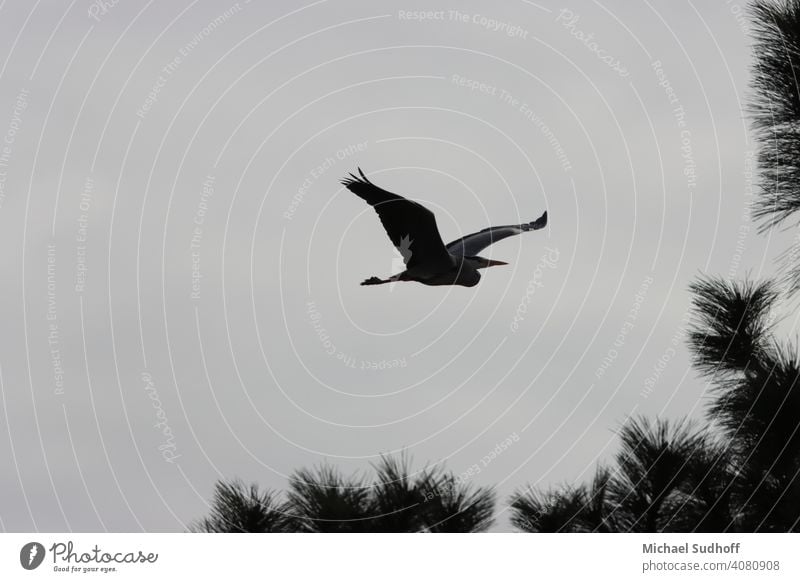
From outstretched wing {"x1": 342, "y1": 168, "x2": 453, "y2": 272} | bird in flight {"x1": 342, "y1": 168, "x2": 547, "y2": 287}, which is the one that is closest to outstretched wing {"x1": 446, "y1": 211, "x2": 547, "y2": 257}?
bird in flight {"x1": 342, "y1": 168, "x2": 547, "y2": 287}

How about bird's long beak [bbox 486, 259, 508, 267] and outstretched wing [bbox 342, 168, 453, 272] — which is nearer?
outstretched wing [bbox 342, 168, 453, 272]

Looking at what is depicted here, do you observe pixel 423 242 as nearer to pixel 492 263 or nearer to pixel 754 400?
pixel 492 263

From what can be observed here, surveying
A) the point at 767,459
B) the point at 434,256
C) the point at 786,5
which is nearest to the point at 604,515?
the point at 767,459

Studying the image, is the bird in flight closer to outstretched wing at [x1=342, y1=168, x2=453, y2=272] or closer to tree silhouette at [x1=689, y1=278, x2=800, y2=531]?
outstretched wing at [x1=342, y1=168, x2=453, y2=272]

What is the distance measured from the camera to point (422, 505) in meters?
7.95

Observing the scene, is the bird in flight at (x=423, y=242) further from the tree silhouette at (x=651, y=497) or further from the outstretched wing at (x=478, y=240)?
the tree silhouette at (x=651, y=497)

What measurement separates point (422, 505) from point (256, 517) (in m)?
1.09

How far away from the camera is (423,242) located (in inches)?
380

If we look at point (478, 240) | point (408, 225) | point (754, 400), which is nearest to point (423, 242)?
point (408, 225)

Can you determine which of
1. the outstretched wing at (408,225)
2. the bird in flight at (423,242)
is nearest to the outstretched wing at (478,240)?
the bird in flight at (423,242)

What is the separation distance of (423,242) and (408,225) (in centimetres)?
19

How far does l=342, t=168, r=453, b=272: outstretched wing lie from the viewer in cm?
913

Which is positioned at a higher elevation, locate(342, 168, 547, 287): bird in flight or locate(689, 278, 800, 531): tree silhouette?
locate(342, 168, 547, 287): bird in flight

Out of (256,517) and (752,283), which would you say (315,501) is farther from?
(752,283)
